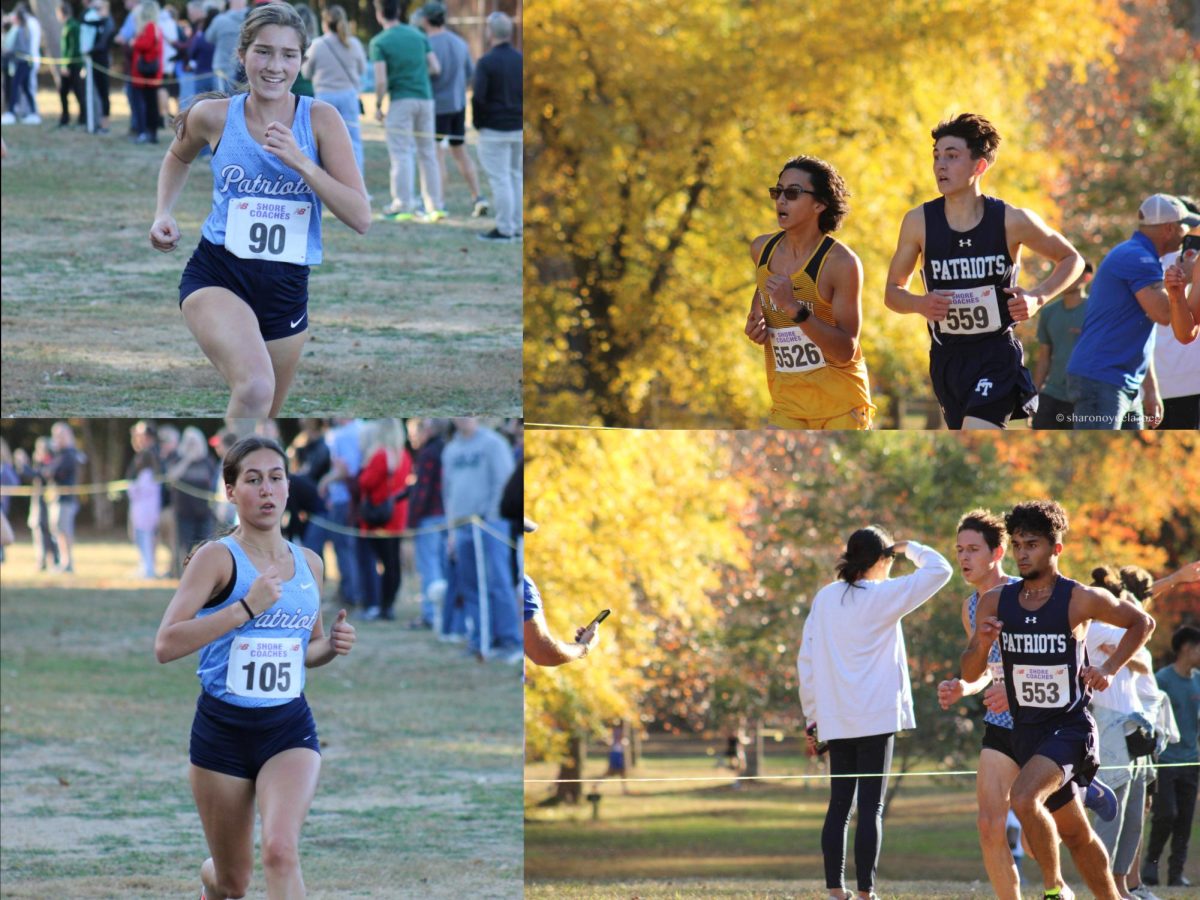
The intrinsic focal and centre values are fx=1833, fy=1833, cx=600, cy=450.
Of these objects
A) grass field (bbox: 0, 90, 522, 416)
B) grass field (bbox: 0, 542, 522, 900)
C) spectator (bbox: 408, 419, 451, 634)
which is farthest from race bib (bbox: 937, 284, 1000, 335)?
spectator (bbox: 408, 419, 451, 634)

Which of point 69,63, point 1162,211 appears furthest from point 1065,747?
point 69,63

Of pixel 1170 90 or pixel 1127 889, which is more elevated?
pixel 1170 90

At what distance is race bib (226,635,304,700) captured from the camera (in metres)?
4.88

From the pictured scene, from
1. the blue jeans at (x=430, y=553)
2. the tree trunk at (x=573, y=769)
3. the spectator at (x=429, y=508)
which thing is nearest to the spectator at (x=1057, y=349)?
the tree trunk at (x=573, y=769)

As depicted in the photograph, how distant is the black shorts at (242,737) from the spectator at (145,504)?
802 cm

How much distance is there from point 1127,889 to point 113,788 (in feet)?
15.9

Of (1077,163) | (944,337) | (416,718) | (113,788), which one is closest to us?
(944,337)

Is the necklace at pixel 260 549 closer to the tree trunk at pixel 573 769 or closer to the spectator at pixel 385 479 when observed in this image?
the tree trunk at pixel 573 769

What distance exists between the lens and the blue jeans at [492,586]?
1154 centimetres

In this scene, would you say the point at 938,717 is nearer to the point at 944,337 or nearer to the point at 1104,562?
the point at 1104,562

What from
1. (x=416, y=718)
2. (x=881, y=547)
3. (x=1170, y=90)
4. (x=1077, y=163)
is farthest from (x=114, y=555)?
(x=1170, y=90)

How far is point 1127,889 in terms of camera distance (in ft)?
23.0

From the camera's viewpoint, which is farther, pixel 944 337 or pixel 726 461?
pixel 726 461

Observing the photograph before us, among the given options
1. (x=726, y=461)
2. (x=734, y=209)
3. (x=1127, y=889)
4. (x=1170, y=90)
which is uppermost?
(x=1170, y=90)
